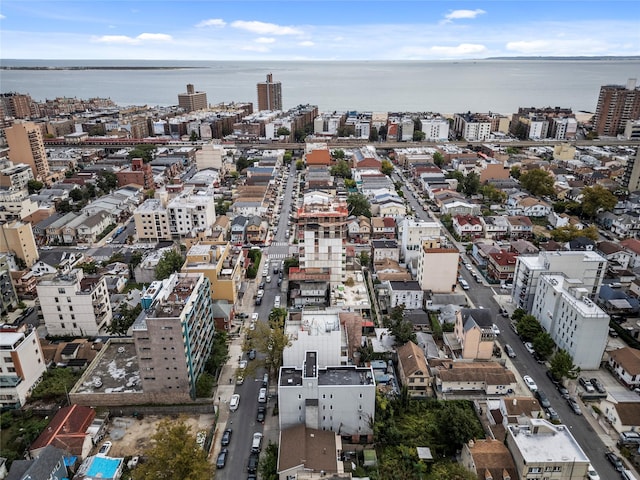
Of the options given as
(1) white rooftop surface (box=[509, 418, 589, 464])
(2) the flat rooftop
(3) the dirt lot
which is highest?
(1) white rooftop surface (box=[509, 418, 589, 464])

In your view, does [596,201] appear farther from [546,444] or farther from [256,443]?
[256,443]

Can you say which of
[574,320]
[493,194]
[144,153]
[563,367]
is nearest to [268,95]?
[144,153]

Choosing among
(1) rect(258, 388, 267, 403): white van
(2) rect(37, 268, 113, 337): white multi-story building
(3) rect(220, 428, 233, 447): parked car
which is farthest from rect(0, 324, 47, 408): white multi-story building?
(1) rect(258, 388, 267, 403): white van

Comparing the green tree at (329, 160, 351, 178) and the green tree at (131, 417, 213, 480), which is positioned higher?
the green tree at (329, 160, 351, 178)

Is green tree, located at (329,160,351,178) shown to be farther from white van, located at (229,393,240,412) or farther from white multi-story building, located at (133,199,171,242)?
white van, located at (229,393,240,412)

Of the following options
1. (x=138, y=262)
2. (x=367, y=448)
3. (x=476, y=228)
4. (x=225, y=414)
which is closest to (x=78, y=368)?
(x=225, y=414)

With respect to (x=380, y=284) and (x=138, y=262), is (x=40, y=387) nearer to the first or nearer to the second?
(x=138, y=262)

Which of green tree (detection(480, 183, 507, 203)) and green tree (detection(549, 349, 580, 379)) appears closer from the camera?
green tree (detection(549, 349, 580, 379))

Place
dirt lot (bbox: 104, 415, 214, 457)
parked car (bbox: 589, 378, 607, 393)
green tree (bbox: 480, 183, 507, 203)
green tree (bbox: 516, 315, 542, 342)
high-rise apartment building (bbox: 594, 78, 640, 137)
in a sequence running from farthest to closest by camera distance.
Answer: high-rise apartment building (bbox: 594, 78, 640, 137) < green tree (bbox: 480, 183, 507, 203) < green tree (bbox: 516, 315, 542, 342) < parked car (bbox: 589, 378, 607, 393) < dirt lot (bbox: 104, 415, 214, 457)
